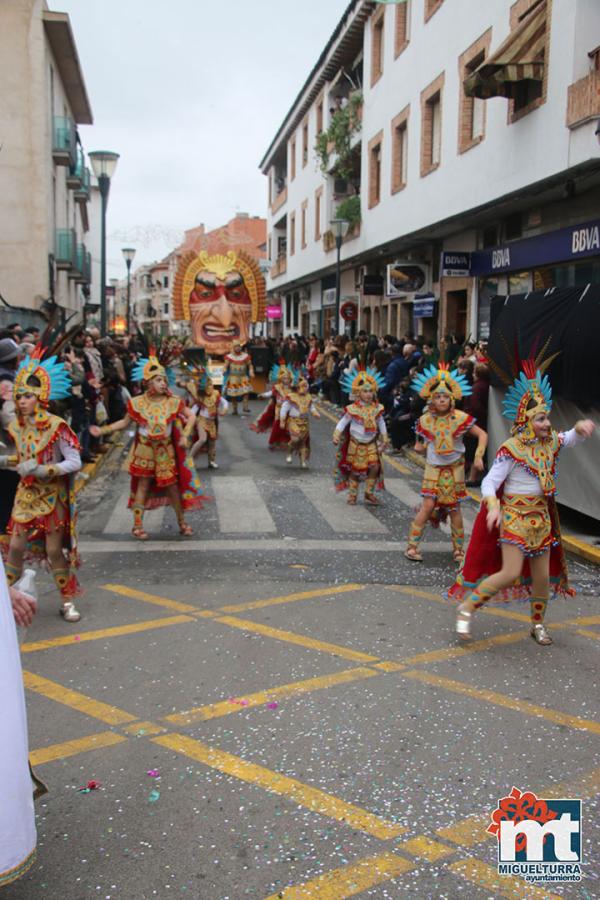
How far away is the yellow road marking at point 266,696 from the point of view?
4613mm

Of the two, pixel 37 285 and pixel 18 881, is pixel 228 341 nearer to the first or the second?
pixel 37 285

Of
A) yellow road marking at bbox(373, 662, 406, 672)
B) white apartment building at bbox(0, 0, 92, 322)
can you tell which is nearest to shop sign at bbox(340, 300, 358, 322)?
white apartment building at bbox(0, 0, 92, 322)

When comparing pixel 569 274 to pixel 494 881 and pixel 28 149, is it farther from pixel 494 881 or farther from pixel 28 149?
pixel 28 149

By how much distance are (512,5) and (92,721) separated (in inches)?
597

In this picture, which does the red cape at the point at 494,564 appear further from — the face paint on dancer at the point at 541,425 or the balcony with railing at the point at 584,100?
the balcony with railing at the point at 584,100

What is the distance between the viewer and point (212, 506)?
10.5m

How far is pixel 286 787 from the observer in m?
3.89

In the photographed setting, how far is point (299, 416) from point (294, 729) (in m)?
9.00

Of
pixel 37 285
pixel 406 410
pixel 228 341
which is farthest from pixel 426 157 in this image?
pixel 37 285

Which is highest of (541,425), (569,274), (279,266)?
(279,266)

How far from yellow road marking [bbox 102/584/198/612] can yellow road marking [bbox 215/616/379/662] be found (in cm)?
39

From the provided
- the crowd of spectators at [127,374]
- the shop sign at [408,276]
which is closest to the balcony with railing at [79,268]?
the shop sign at [408,276]

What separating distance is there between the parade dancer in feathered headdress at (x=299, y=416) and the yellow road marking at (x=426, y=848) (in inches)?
390

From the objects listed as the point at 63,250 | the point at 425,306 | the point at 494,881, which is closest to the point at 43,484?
the point at 494,881
